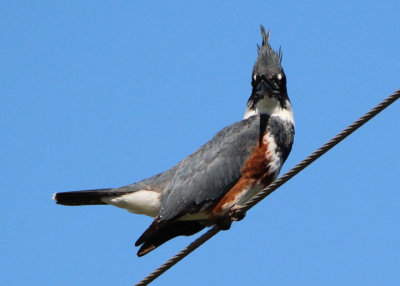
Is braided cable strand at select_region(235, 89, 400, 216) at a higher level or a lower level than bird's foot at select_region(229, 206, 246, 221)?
lower

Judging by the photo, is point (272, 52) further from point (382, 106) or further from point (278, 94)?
point (382, 106)

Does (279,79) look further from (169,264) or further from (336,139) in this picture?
(169,264)

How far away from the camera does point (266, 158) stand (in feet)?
20.5

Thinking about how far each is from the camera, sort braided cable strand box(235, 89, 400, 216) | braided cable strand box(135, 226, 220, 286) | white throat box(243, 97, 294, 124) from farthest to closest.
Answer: white throat box(243, 97, 294, 124) < braided cable strand box(135, 226, 220, 286) < braided cable strand box(235, 89, 400, 216)

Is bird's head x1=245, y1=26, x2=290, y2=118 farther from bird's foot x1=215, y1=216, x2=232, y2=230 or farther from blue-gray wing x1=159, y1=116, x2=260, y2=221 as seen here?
bird's foot x1=215, y1=216, x2=232, y2=230

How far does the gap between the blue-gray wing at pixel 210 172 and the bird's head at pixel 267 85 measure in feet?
0.67

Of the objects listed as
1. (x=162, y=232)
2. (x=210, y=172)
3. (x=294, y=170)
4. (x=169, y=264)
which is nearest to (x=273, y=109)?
(x=210, y=172)

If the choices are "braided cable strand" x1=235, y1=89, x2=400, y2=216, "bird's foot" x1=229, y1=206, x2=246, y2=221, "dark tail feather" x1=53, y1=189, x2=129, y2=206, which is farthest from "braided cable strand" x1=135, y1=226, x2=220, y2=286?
"dark tail feather" x1=53, y1=189, x2=129, y2=206

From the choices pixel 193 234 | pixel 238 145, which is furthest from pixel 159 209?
pixel 238 145

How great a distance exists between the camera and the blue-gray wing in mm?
6219

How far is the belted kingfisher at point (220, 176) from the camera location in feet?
20.3

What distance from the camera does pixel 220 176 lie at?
6.29 m

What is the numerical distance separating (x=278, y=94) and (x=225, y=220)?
4.49 feet

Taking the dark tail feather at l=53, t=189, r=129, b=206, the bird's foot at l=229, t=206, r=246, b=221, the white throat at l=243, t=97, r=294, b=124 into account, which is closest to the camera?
the bird's foot at l=229, t=206, r=246, b=221
